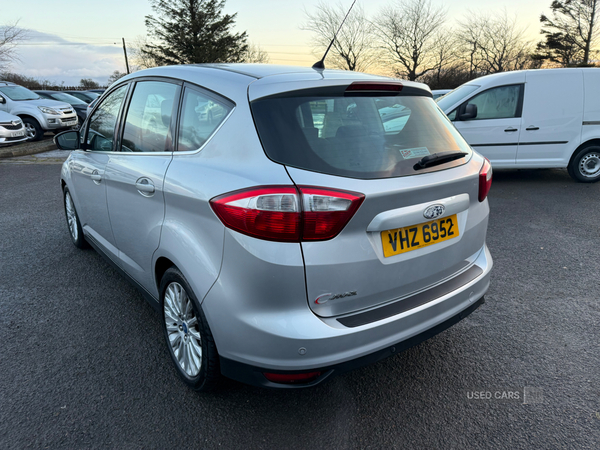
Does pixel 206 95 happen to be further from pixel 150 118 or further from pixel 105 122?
pixel 105 122

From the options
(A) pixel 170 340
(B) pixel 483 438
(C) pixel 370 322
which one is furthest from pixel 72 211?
(B) pixel 483 438

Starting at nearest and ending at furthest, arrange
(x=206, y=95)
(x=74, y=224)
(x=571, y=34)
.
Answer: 1. (x=206, y=95)
2. (x=74, y=224)
3. (x=571, y=34)

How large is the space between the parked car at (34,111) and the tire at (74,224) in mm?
11045

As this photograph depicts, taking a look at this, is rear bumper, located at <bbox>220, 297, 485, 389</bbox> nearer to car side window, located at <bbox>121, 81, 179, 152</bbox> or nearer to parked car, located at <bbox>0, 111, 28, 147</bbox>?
car side window, located at <bbox>121, 81, 179, 152</bbox>

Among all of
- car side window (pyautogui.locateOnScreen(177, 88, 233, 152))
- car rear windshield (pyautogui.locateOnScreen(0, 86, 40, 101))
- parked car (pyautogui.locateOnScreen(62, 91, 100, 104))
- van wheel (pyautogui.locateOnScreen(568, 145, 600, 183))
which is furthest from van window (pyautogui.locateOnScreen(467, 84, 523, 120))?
parked car (pyautogui.locateOnScreen(62, 91, 100, 104))

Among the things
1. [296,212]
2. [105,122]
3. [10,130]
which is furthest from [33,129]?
[296,212]

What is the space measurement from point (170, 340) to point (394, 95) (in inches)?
73.1

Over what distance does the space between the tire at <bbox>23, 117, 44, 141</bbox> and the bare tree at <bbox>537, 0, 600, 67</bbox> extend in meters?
40.9

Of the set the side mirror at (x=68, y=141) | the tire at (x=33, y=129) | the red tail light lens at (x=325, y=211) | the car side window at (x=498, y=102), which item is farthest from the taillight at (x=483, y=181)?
the tire at (x=33, y=129)

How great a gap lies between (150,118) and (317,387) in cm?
191

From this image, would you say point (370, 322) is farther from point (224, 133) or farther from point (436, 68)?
point (436, 68)

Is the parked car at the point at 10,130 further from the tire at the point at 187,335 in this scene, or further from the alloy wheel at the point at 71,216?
the tire at the point at 187,335

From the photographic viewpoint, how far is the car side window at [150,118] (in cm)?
252

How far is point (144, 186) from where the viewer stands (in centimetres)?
247
